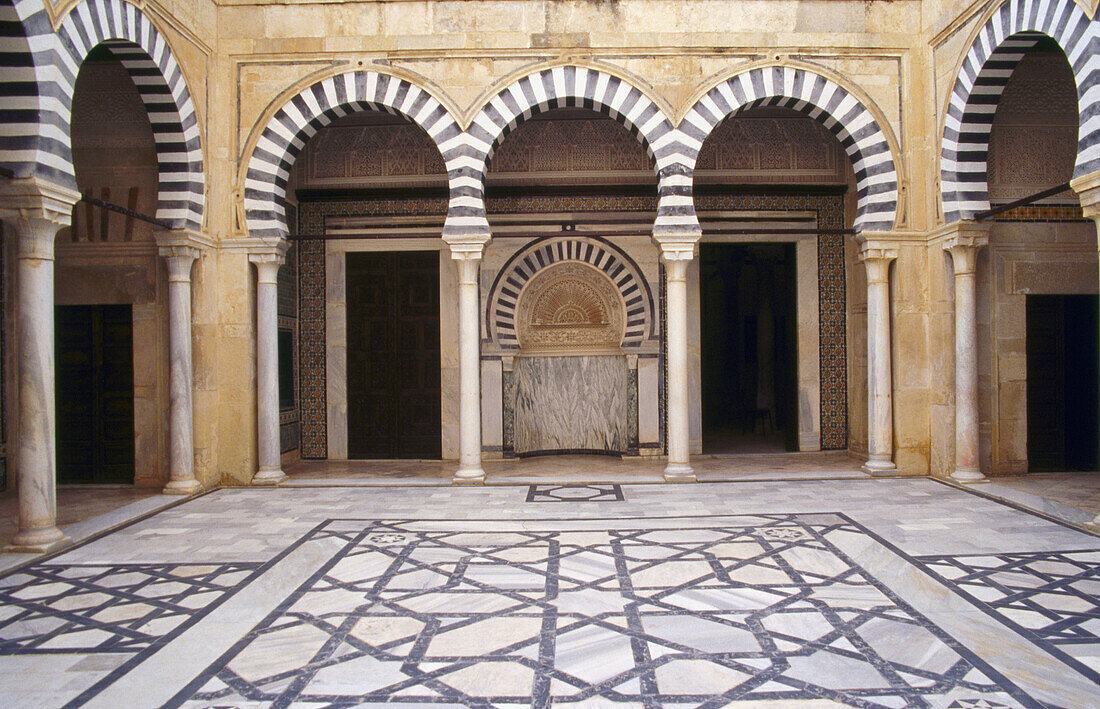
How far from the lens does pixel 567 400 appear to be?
25.1 feet

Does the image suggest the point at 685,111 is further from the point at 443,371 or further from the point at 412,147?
the point at 443,371

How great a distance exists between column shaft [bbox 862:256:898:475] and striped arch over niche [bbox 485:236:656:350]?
7.30ft

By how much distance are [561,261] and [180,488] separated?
4165 millimetres

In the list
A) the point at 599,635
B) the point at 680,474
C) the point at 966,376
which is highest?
the point at 966,376

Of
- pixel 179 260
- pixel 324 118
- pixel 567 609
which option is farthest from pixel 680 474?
pixel 179 260

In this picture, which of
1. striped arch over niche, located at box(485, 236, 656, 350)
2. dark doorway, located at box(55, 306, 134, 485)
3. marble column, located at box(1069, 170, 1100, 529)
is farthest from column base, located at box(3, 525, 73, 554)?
marble column, located at box(1069, 170, 1100, 529)

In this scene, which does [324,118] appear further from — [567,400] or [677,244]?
[567,400]

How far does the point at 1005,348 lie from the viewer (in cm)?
608

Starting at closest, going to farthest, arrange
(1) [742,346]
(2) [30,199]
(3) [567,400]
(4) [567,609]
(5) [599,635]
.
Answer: (5) [599,635] < (4) [567,609] < (2) [30,199] < (3) [567,400] < (1) [742,346]

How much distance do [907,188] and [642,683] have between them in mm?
5147

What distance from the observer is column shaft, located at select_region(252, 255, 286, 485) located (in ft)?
19.7

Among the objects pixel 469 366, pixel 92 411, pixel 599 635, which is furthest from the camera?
pixel 92 411

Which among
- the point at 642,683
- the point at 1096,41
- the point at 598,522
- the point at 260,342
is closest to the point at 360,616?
the point at 642,683

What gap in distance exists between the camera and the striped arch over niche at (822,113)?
587 centimetres
